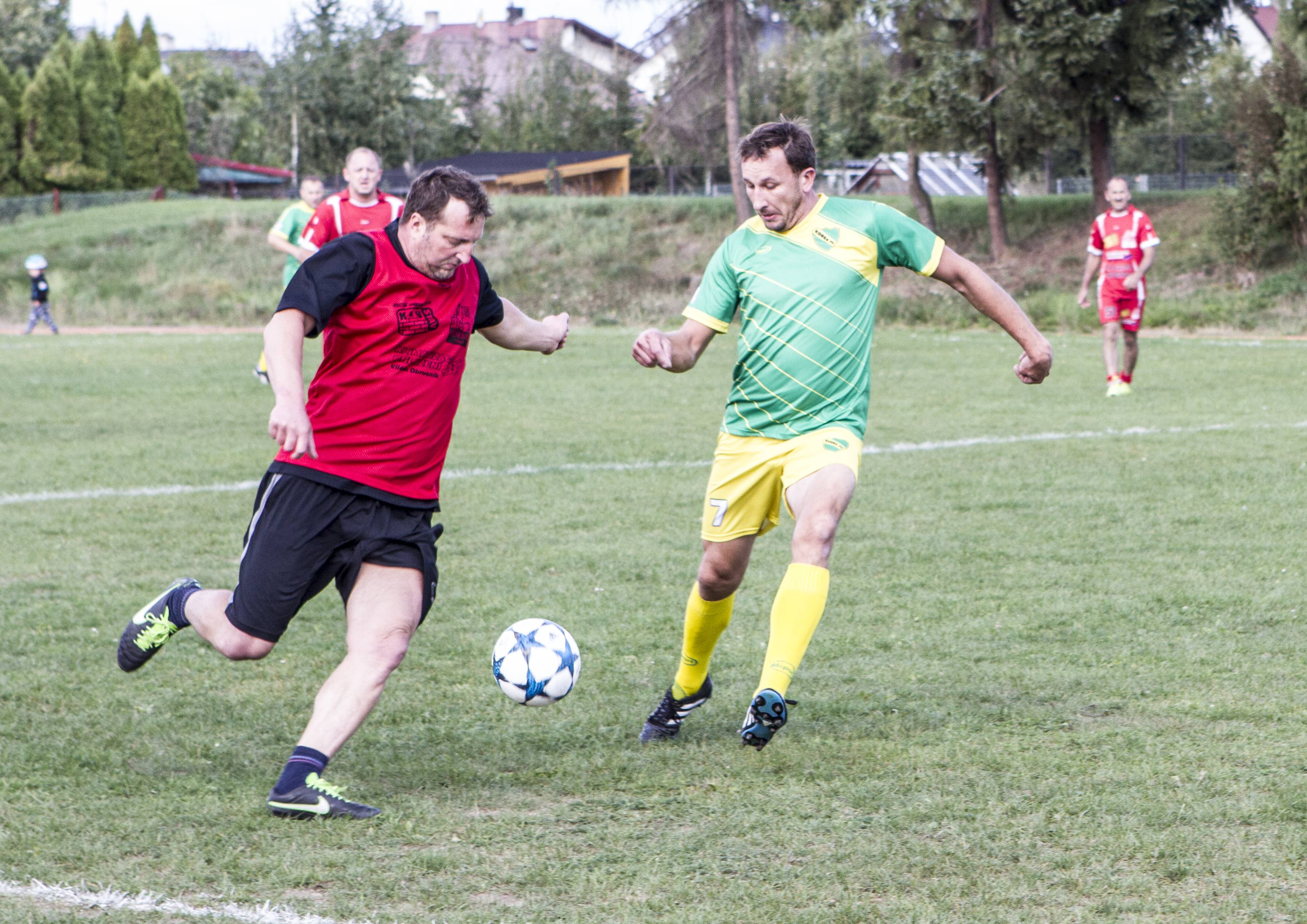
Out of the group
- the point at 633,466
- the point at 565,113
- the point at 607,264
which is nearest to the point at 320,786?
the point at 633,466

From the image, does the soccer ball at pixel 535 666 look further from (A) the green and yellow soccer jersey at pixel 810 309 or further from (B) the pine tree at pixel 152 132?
(B) the pine tree at pixel 152 132

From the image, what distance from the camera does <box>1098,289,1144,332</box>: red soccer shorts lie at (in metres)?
14.4

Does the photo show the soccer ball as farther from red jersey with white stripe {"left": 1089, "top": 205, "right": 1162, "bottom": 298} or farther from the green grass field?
red jersey with white stripe {"left": 1089, "top": 205, "right": 1162, "bottom": 298}

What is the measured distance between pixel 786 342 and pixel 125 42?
59.5 meters

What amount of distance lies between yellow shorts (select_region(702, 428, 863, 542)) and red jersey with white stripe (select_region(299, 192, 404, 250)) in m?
8.32

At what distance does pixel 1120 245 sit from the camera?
48.3 feet

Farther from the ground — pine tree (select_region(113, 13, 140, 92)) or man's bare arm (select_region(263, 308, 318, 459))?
pine tree (select_region(113, 13, 140, 92))

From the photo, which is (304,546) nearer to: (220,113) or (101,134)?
(101,134)

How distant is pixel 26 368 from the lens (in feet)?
59.1

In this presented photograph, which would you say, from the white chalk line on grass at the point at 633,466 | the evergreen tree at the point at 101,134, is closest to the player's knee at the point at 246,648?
the white chalk line on grass at the point at 633,466

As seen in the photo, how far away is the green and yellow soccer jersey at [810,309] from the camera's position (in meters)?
4.66

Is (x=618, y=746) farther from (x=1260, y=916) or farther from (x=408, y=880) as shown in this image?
(x=1260, y=916)

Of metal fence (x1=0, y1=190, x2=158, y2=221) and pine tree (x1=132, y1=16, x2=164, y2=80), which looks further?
pine tree (x1=132, y1=16, x2=164, y2=80)

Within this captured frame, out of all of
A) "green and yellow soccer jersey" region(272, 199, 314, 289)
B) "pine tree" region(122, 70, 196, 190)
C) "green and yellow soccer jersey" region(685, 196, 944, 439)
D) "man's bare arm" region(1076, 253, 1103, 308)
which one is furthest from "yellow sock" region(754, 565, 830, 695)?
"pine tree" region(122, 70, 196, 190)
